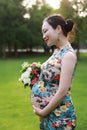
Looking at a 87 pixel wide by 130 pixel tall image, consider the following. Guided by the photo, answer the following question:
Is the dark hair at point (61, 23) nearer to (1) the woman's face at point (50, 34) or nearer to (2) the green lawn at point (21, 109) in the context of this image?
(1) the woman's face at point (50, 34)

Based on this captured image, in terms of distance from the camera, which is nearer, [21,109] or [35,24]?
[21,109]

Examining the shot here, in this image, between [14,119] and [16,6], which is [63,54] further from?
[16,6]

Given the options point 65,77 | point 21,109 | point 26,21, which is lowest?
point 26,21

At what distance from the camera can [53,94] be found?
11.3 feet

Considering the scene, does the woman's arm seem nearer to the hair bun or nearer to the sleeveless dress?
the sleeveless dress

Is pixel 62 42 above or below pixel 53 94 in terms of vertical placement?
above

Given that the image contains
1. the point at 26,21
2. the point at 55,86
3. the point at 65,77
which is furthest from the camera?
the point at 26,21

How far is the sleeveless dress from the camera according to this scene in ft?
11.1

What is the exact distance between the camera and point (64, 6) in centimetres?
3856

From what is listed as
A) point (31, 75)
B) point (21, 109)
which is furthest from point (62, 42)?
point (21, 109)

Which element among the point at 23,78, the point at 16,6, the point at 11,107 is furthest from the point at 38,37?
the point at 23,78

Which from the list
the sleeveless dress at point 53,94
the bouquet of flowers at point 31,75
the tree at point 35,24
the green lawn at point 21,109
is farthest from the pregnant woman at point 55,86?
the tree at point 35,24

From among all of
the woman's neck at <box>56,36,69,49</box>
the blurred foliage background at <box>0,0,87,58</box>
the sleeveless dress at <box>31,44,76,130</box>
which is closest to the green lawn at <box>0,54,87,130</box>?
the sleeveless dress at <box>31,44,76,130</box>

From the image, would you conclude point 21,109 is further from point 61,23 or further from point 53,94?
point 61,23
